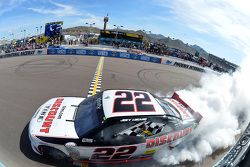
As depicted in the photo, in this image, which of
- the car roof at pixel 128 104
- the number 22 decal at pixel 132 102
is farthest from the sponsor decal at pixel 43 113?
the number 22 decal at pixel 132 102

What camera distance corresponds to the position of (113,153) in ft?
18.0

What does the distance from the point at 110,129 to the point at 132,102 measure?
1001mm

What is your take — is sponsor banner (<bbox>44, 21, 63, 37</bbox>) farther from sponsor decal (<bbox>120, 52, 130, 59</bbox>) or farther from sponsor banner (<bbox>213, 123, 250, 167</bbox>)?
sponsor banner (<bbox>213, 123, 250, 167</bbox>)

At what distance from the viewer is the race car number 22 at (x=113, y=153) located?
5.41 metres

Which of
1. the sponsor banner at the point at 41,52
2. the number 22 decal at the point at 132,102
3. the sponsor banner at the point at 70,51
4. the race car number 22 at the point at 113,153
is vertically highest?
the number 22 decal at the point at 132,102

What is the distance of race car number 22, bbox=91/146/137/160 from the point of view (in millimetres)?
5406

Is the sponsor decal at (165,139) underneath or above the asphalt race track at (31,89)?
above

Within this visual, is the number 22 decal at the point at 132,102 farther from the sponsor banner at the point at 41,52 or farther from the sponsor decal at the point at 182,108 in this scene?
the sponsor banner at the point at 41,52

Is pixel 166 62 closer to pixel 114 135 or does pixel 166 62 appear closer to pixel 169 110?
pixel 169 110

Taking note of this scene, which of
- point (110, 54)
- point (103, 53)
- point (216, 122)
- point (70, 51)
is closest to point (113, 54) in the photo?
point (110, 54)

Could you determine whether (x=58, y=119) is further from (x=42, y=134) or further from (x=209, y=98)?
(x=209, y=98)

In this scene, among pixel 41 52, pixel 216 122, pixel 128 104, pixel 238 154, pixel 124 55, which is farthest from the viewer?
pixel 124 55

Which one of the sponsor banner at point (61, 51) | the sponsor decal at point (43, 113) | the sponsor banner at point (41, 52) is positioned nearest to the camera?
the sponsor decal at point (43, 113)

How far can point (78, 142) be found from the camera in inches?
211
